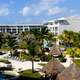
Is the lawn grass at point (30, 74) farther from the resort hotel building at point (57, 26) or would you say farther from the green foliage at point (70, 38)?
the resort hotel building at point (57, 26)

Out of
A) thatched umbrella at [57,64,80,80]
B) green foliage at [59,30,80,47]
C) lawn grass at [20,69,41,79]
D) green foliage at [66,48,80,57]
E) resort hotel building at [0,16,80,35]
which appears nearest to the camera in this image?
thatched umbrella at [57,64,80,80]

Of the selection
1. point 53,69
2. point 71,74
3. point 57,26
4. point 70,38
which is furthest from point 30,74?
point 57,26

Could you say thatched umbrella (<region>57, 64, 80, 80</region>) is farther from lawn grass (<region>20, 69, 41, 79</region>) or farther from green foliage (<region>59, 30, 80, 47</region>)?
green foliage (<region>59, 30, 80, 47</region>)

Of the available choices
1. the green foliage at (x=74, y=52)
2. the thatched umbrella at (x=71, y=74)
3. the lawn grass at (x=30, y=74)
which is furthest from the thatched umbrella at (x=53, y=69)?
the green foliage at (x=74, y=52)

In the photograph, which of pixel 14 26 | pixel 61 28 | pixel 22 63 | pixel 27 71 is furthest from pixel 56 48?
pixel 14 26

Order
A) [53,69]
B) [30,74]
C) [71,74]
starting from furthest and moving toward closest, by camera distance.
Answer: [30,74] < [53,69] < [71,74]

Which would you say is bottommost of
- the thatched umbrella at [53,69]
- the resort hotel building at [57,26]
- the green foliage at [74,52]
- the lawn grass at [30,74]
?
the lawn grass at [30,74]

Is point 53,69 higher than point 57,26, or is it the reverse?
point 57,26

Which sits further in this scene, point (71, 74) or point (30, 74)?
point (30, 74)

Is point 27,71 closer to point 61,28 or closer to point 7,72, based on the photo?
point 7,72

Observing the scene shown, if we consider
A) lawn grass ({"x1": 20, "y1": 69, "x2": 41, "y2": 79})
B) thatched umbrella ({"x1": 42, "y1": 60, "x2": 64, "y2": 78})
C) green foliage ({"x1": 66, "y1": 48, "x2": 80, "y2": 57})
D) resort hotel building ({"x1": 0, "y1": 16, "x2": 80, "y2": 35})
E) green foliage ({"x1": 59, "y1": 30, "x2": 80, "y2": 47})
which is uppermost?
resort hotel building ({"x1": 0, "y1": 16, "x2": 80, "y2": 35})

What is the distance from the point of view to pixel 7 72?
54281mm

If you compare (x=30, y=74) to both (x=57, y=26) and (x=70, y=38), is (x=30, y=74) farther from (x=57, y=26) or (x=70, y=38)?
(x=57, y=26)

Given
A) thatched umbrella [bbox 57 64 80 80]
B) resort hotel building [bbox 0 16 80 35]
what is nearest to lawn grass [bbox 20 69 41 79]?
thatched umbrella [bbox 57 64 80 80]
